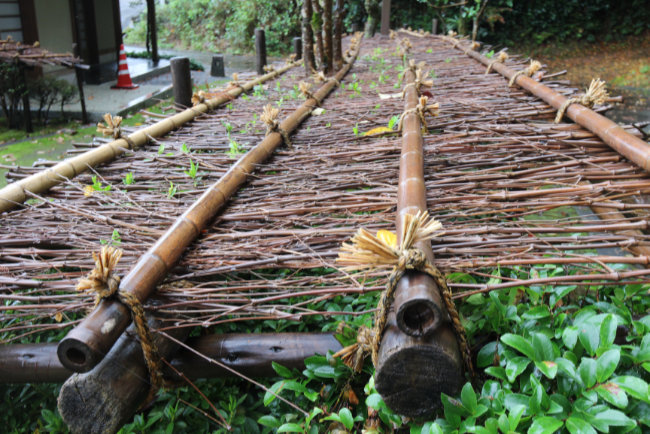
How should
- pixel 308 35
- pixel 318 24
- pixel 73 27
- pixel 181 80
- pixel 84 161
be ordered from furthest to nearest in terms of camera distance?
pixel 73 27 < pixel 308 35 < pixel 318 24 < pixel 181 80 < pixel 84 161

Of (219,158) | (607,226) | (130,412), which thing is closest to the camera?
(130,412)

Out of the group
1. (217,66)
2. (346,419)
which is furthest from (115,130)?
(217,66)

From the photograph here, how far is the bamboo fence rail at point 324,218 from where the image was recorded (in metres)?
1.66

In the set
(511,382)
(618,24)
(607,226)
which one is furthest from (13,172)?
(618,24)

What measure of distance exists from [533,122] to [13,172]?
3.27 meters

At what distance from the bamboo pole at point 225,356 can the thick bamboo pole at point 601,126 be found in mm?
1700

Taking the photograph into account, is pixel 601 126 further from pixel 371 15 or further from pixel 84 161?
pixel 371 15

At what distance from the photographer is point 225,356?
5.64 ft

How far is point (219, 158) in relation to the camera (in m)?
3.09

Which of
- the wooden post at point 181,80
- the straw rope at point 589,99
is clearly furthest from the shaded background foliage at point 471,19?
the straw rope at point 589,99

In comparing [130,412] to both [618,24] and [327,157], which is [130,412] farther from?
[618,24]

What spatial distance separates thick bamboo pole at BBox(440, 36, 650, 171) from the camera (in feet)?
7.48

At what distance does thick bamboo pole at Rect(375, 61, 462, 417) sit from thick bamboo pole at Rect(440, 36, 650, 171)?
1.58 m

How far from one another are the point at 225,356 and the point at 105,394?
421mm
